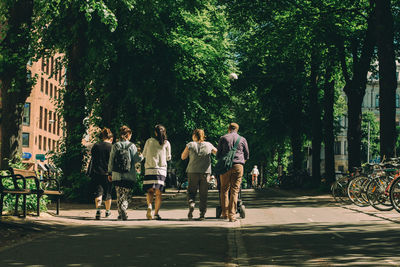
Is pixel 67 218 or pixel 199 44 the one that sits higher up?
pixel 199 44

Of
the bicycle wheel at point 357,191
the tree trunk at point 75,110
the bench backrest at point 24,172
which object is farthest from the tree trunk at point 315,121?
the bench backrest at point 24,172

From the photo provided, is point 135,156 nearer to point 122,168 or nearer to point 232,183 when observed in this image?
point 122,168

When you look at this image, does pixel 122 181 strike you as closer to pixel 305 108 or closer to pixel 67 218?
pixel 67 218

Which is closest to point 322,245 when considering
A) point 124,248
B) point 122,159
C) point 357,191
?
point 124,248

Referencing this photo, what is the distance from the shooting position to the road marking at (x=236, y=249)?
8148 millimetres

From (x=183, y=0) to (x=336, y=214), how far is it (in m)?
9.84

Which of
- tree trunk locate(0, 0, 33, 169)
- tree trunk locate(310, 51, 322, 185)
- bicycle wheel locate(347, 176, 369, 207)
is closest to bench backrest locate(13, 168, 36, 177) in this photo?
tree trunk locate(0, 0, 33, 169)

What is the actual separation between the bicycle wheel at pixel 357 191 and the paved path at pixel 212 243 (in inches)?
154

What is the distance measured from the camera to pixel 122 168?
14117 millimetres

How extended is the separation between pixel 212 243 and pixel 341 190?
39.0ft

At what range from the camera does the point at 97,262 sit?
7.98 metres

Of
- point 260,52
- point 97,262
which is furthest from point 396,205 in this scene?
point 260,52

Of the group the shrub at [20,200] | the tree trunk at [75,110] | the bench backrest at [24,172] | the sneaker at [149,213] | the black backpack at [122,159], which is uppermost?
the tree trunk at [75,110]

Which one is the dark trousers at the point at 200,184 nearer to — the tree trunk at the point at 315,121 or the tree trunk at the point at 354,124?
the tree trunk at the point at 354,124
